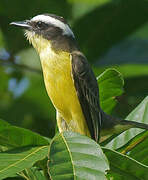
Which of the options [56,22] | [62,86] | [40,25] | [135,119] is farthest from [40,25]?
[135,119]

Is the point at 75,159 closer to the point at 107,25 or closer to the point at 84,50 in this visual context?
the point at 84,50

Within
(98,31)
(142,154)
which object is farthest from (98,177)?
(98,31)

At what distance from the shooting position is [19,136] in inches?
114

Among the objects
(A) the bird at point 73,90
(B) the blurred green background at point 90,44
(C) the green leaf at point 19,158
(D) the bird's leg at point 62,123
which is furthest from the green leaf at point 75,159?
(B) the blurred green background at point 90,44

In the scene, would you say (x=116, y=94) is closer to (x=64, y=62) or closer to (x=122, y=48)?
(x=64, y=62)

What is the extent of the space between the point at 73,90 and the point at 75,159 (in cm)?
171

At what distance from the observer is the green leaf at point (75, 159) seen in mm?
2428

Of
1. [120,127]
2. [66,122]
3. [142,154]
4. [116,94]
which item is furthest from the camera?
[66,122]

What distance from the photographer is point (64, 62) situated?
13.9ft

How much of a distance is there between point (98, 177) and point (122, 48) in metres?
3.25

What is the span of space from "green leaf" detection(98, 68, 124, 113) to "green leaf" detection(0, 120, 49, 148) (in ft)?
3.37

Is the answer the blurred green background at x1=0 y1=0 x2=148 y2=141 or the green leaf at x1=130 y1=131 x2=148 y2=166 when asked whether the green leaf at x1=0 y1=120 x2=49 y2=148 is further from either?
the blurred green background at x1=0 y1=0 x2=148 y2=141

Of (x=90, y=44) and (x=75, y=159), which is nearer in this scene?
(x=75, y=159)

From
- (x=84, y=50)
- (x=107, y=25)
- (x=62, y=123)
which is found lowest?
(x=62, y=123)
